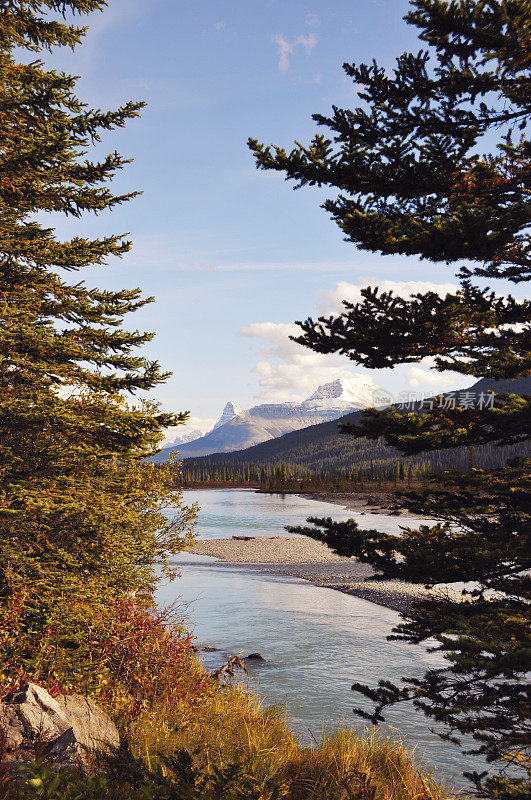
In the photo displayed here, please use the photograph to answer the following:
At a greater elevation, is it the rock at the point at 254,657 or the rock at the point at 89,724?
the rock at the point at 89,724

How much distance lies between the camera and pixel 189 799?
5301 millimetres

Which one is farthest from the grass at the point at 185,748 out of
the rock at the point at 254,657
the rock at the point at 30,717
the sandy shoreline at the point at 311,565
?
the sandy shoreline at the point at 311,565

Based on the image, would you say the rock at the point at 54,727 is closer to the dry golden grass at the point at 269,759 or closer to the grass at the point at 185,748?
the grass at the point at 185,748

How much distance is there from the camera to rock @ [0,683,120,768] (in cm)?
702

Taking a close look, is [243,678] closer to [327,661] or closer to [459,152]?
[327,661]

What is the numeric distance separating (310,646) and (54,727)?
41.7 feet

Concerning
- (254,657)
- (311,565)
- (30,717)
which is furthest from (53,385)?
(311,565)

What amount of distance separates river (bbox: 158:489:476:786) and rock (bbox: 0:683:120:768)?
4.72 m

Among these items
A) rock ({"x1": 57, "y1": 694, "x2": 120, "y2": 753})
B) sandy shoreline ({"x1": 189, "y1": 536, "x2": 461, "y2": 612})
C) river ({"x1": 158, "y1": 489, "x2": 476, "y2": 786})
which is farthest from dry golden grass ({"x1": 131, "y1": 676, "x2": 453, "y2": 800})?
sandy shoreline ({"x1": 189, "y1": 536, "x2": 461, "y2": 612})

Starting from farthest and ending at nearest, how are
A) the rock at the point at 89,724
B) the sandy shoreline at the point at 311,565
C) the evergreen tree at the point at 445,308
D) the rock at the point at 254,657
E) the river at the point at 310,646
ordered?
the sandy shoreline at the point at 311,565 < the rock at the point at 254,657 < the river at the point at 310,646 < the rock at the point at 89,724 < the evergreen tree at the point at 445,308

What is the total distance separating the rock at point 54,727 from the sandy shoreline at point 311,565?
12.6 metres

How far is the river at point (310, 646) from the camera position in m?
13.0

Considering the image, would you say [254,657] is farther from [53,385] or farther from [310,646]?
[53,385]

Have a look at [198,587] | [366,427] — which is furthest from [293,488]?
[366,427]
